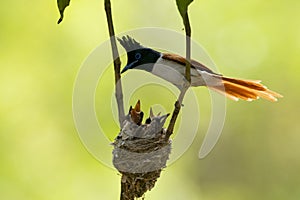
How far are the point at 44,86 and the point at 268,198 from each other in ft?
6.49

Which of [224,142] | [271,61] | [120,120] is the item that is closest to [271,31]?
[271,61]

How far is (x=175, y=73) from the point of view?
1.88 metres

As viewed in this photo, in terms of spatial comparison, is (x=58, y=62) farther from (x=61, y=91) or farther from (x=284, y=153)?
(x=284, y=153)

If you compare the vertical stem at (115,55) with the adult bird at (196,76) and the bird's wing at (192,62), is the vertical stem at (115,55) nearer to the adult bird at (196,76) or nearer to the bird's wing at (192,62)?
the adult bird at (196,76)

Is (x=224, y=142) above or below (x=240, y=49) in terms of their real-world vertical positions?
below

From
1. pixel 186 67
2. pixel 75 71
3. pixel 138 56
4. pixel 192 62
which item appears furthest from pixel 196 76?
pixel 75 71

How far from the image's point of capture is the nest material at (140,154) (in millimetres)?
1521

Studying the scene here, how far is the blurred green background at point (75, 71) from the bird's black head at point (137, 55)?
2.28 meters

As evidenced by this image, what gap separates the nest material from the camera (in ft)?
4.99

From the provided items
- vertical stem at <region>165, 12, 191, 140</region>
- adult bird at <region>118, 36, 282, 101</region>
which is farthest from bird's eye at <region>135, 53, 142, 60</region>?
vertical stem at <region>165, 12, 191, 140</region>

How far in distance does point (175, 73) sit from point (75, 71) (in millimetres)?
2601

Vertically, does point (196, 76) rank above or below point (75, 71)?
above

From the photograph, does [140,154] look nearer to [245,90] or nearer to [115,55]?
[245,90]

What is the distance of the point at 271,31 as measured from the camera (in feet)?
15.8
